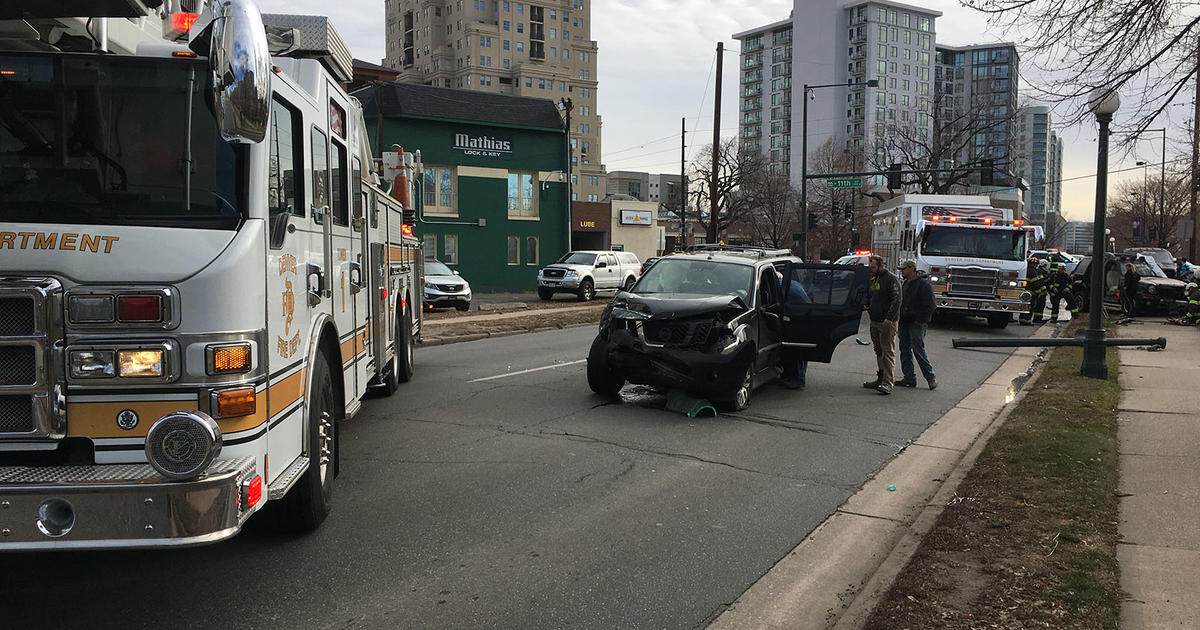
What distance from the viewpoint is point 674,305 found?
993 cm

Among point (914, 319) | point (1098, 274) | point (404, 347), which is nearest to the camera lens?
point (404, 347)

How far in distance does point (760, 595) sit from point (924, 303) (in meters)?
8.32

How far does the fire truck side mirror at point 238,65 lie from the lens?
3.71 m

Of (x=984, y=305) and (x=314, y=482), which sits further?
(x=984, y=305)

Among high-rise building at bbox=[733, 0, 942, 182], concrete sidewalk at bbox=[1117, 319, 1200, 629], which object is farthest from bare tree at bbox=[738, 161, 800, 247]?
high-rise building at bbox=[733, 0, 942, 182]

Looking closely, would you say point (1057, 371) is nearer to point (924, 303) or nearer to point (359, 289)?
point (924, 303)

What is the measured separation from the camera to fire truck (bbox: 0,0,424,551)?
3773 millimetres

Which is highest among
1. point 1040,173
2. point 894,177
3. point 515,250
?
point 1040,173

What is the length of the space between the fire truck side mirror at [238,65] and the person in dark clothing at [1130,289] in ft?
88.3

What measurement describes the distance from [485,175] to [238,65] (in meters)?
39.0

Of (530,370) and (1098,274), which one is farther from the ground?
(1098,274)

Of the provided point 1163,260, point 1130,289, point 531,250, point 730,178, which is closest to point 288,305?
point 1130,289

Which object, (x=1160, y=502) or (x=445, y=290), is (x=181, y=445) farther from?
(x=445, y=290)

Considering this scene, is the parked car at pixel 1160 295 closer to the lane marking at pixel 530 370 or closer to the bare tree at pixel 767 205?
the lane marking at pixel 530 370
